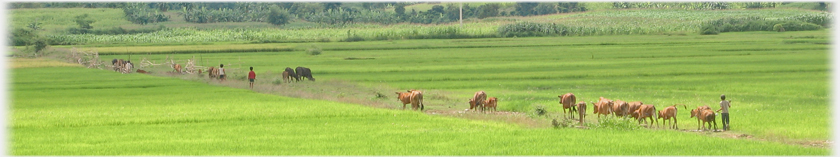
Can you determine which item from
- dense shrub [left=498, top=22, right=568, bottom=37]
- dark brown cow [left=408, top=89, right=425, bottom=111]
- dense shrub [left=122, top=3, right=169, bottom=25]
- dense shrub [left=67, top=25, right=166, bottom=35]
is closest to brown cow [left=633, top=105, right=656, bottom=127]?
dark brown cow [left=408, top=89, right=425, bottom=111]

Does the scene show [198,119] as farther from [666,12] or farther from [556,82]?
[666,12]

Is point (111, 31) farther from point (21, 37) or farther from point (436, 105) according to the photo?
point (436, 105)

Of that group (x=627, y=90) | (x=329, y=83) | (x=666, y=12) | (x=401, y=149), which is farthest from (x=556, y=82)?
(x=666, y=12)

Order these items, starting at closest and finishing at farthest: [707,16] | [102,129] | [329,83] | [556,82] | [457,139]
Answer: [457,139] → [102,129] → [556,82] → [329,83] → [707,16]

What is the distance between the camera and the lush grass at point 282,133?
16.3m

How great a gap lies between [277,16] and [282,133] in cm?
9895

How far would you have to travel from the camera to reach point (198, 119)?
74.6ft

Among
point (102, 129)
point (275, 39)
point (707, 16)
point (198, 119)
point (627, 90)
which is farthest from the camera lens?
point (707, 16)

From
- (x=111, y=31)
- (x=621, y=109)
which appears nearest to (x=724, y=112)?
(x=621, y=109)

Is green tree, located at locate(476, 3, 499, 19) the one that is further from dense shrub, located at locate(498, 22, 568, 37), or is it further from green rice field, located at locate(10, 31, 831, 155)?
green rice field, located at locate(10, 31, 831, 155)

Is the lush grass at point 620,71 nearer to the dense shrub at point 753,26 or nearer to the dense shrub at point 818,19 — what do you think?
the dense shrub at point 753,26

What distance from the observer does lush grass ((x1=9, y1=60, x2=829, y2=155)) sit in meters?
16.3

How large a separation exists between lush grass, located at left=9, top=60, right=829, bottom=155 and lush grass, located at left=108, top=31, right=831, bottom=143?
3.79 meters

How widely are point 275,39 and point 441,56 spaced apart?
33713 mm
